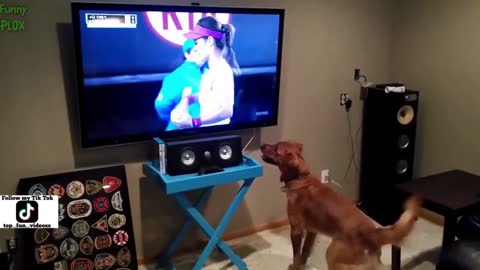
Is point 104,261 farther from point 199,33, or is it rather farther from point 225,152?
point 199,33

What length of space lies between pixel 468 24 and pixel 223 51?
1.83 metres

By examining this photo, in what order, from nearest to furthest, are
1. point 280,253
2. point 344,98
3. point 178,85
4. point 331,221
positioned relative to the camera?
point 331,221
point 178,85
point 280,253
point 344,98

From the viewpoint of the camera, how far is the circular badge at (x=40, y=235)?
2413 mm

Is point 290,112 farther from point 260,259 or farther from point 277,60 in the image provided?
point 260,259

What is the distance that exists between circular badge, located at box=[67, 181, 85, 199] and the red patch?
0.13 m

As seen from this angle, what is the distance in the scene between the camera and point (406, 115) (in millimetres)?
3404

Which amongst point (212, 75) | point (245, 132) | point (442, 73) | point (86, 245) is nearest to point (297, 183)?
point (245, 132)

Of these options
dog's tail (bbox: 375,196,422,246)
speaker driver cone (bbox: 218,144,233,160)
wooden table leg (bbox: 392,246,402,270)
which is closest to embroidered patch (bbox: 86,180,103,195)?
speaker driver cone (bbox: 218,144,233,160)

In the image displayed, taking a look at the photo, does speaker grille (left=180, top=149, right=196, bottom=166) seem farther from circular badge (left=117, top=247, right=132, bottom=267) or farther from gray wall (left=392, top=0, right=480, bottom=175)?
gray wall (left=392, top=0, right=480, bottom=175)

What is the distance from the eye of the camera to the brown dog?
2.11 m

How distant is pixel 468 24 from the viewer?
318cm

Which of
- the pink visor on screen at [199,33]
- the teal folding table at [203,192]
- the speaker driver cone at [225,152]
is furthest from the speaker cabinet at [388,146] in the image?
the pink visor on screen at [199,33]

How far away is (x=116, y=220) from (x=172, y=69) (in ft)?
3.12

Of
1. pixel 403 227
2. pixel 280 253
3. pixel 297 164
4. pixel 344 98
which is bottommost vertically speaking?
pixel 280 253
